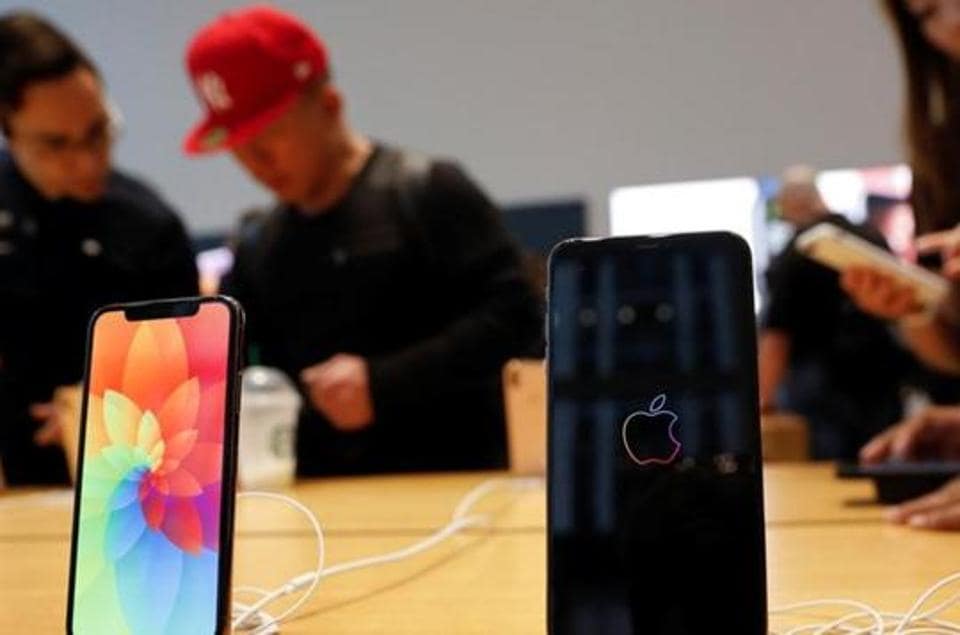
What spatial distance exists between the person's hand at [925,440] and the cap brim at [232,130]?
0.88 m

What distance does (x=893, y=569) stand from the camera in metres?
0.64

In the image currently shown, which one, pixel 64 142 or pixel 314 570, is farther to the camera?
pixel 64 142

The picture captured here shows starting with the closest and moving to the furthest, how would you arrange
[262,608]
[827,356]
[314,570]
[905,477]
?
[262,608]
[314,570]
[905,477]
[827,356]

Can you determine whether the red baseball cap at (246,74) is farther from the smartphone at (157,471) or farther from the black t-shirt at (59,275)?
the smartphone at (157,471)

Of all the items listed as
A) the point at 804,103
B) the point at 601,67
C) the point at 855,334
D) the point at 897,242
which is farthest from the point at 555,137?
the point at 855,334

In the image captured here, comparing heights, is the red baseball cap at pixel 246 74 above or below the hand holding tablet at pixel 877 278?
above

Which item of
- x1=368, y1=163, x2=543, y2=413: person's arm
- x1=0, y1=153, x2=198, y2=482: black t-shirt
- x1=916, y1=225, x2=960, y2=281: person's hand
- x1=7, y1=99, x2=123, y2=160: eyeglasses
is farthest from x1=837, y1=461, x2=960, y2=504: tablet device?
x1=7, y1=99, x2=123, y2=160: eyeglasses

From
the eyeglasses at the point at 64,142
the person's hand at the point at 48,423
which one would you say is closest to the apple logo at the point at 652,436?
the person's hand at the point at 48,423

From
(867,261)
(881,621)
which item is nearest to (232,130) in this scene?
(867,261)

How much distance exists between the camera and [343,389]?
131cm

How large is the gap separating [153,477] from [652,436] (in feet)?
0.78

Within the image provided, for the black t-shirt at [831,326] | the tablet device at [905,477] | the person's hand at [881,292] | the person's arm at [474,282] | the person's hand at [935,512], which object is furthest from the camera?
the black t-shirt at [831,326]

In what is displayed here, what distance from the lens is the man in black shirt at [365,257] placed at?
147 cm

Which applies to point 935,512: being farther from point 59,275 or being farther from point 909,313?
point 59,275
